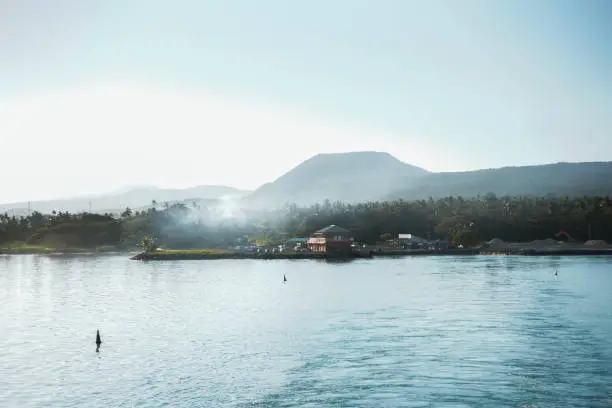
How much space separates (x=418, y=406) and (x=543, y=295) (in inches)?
1955

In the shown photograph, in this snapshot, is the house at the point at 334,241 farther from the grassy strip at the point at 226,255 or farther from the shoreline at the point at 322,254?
the grassy strip at the point at 226,255

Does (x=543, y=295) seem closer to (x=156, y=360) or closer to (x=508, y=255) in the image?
(x=156, y=360)

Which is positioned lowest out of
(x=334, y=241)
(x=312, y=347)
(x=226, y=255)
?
(x=312, y=347)

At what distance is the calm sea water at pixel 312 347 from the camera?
33.8m

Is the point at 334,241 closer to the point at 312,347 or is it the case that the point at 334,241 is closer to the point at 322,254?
the point at 322,254

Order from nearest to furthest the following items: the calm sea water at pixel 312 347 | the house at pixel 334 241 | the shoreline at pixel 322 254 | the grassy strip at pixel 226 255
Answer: the calm sea water at pixel 312 347
the grassy strip at pixel 226 255
the shoreline at pixel 322 254
the house at pixel 334 241

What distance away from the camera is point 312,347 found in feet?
150

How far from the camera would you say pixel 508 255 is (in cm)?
19138

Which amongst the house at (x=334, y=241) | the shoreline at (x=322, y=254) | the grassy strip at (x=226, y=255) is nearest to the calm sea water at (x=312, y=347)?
the grassy strip at (x=226, y=255)

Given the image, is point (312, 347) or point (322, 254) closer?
point (312, 347)

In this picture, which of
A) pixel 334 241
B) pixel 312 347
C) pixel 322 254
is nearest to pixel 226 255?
pixel 322 254

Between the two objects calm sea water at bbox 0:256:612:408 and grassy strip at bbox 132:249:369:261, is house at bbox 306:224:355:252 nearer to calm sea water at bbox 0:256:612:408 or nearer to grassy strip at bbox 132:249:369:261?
grassy strip at bbox 132:249:369:261

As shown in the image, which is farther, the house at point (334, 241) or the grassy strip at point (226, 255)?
the house at point (334, 241)

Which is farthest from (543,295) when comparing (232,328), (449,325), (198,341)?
(198,341)
